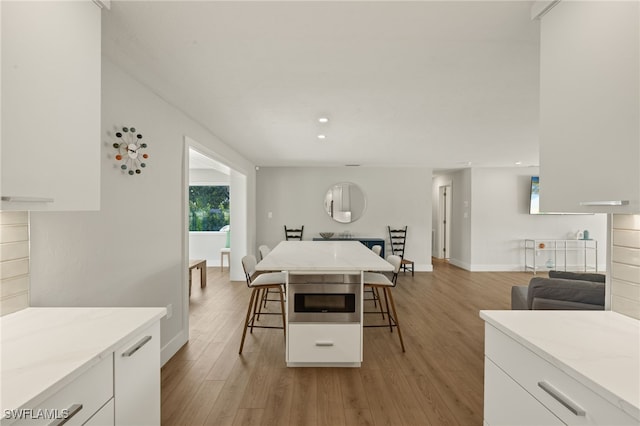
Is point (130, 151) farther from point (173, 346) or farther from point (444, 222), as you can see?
point (444, 222)

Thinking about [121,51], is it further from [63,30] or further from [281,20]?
[281,20]

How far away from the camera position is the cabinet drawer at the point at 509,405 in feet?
3.43

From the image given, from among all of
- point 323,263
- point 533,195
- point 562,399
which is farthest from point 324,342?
point 533,195

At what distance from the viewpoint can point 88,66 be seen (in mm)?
1333

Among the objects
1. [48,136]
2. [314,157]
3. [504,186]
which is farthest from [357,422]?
[504,186]

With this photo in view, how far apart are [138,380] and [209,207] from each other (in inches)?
267

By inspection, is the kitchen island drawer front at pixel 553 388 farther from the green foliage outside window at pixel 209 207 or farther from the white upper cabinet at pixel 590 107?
the green foliage outside window at pixel 209 207

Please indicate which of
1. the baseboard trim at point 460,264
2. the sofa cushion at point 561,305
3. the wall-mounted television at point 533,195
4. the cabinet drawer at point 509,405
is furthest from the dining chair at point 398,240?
the cabinet drawer at point 509,405

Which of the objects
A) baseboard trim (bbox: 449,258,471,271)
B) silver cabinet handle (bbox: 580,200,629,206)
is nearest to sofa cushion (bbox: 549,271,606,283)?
silver cabinet handle (bbox: 580,200,629,206)

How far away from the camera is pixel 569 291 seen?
230cm

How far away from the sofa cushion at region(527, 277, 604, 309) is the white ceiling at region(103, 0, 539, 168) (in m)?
1.56

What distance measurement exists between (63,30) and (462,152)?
5.13m

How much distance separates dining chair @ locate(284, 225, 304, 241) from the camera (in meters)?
6.95

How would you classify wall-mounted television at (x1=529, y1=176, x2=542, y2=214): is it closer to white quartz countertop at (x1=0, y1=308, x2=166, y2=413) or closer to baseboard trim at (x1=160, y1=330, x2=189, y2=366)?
baseboard trim at (x1=160, y1=330, x2=189, y2=366)
